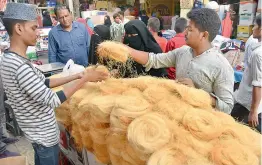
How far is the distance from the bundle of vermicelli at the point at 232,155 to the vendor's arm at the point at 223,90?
545 millimetres

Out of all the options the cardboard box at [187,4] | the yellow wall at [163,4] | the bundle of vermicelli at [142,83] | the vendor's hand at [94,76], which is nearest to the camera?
the bundle of vermicelli at [142,83]

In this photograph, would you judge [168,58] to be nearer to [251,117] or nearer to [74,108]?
[74,108]

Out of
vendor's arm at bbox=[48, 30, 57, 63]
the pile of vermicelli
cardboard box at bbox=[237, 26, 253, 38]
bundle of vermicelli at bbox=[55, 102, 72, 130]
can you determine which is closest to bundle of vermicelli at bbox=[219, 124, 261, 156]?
the pile of vermicelli

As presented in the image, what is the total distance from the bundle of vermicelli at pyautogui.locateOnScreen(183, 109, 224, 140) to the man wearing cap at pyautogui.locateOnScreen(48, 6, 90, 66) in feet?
8.49

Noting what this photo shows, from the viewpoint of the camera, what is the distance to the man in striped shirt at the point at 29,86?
1.53m

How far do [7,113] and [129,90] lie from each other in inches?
128

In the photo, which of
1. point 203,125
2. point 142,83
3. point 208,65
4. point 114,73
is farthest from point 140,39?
point 203,125

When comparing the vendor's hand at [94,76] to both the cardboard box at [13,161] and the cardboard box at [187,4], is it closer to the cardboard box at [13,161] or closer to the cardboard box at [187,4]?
the cardboard box at [13,161]

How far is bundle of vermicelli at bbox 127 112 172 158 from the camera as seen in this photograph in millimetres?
991

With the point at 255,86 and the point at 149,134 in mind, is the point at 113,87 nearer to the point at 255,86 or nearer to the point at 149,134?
the point at 149,134

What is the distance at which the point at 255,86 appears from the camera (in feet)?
7.77

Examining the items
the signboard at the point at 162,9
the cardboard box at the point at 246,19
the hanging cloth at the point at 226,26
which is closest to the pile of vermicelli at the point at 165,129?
the hanging cloth at the point at 226,26

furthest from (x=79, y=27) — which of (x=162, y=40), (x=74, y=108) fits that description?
(x=74, y=108)

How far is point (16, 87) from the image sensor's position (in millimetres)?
1562
